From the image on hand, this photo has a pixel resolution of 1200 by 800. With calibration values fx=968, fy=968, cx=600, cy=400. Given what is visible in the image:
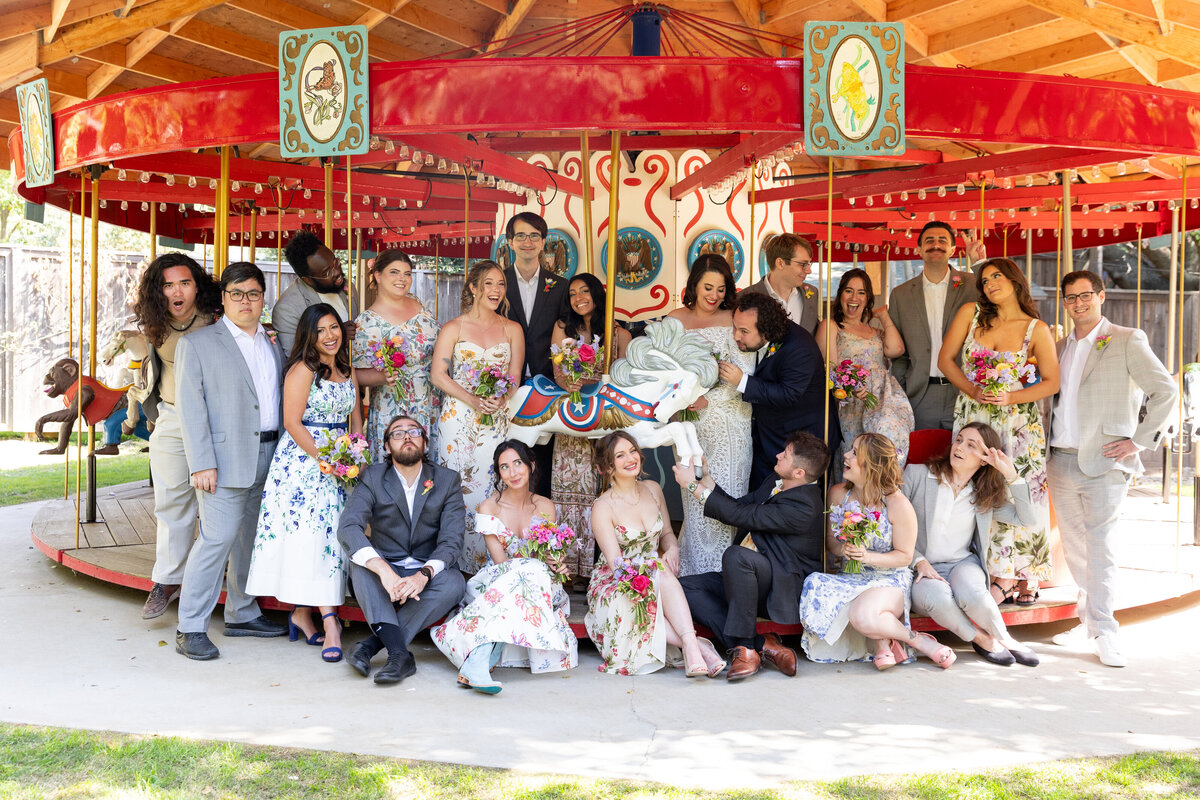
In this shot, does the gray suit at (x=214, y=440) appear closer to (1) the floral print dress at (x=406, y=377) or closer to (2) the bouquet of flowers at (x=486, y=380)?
(1) the floral print dress at (x=406, y=377)

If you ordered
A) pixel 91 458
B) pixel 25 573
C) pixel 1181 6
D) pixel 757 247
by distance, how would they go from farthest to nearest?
pixel 757 247 → pixel 91 458 → pixel 25 573 → pixel 1181 6

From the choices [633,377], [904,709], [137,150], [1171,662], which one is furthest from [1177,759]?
[137,150]

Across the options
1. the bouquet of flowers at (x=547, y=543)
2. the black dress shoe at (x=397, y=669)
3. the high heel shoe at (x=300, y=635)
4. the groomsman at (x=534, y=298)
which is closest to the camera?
the black dress shoe at (x=397, y=669)

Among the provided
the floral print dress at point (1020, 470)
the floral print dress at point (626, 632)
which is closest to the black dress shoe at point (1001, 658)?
the floral print dress at point (1020, 470)

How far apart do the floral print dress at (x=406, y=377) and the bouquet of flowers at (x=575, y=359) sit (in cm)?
71

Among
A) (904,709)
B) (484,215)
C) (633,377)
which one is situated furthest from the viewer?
(484,215)

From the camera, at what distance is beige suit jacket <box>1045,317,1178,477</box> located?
15.2ft

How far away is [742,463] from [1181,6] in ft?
12.7

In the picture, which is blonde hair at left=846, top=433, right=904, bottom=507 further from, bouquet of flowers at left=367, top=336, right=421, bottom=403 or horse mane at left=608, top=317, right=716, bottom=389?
bouquet of flowers at left=367, top=336, right=421, bottom=403

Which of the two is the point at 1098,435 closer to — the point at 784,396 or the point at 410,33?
the point at 784,396

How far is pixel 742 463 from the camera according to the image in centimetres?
504

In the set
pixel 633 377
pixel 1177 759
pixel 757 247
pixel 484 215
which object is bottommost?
pixel 1177 759

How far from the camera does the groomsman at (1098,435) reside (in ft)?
15.2

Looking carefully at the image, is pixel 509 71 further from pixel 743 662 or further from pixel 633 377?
pixel 743 662
